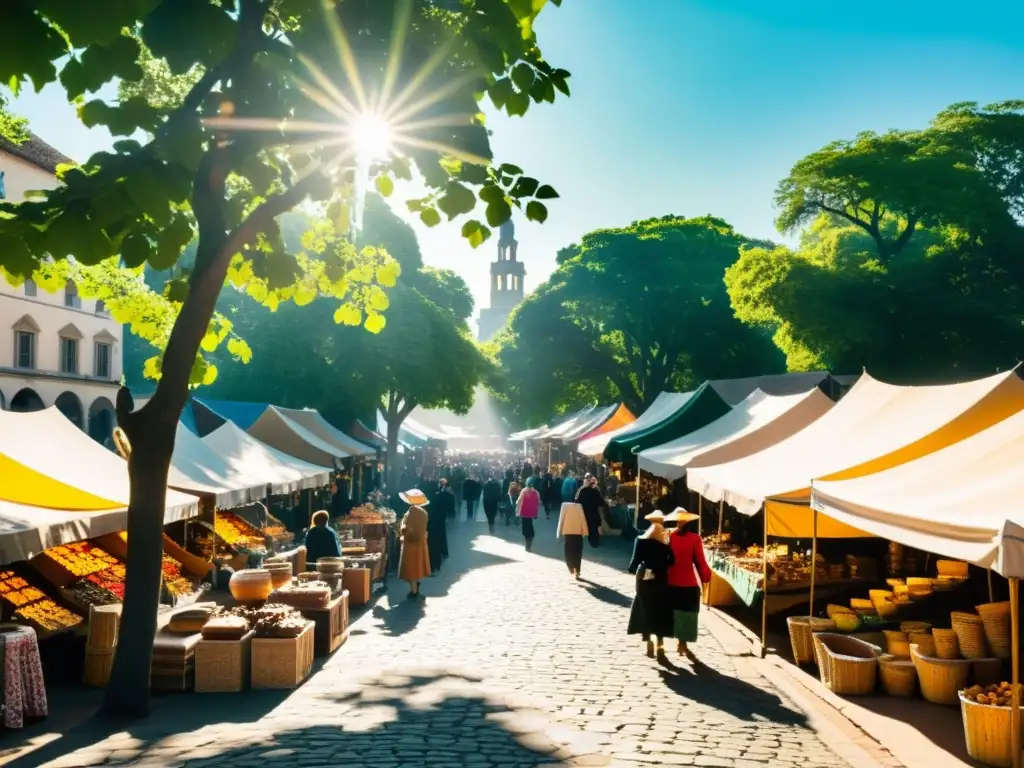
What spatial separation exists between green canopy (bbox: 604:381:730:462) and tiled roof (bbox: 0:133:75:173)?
77.6ft

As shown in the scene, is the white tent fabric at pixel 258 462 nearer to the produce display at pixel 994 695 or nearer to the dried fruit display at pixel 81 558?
the dried fruit display at pixel 81 558

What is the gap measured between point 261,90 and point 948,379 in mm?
29282

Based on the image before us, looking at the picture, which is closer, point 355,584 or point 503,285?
point 355,584

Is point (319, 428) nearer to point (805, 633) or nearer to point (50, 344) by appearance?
point (50, 344)

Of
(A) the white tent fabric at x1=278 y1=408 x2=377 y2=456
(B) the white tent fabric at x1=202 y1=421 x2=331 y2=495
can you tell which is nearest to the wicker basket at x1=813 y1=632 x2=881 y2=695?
(B) the white tent fabric at x1=202 y1=421 x2=331 y2=495

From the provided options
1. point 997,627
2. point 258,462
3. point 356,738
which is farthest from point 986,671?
point 258,462

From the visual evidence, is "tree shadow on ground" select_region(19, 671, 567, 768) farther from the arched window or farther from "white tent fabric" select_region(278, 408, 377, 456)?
the arched window

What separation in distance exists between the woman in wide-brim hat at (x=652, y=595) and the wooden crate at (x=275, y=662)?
12.4 feet

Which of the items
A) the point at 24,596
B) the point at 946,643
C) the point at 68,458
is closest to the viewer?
→ the point at 946,643

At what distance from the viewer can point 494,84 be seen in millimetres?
6707

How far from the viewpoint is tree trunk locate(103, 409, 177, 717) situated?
7910 millimetres

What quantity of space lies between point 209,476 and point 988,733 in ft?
36.2

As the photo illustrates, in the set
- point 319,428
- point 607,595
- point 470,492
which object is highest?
point 319,428

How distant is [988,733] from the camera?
6695mm
